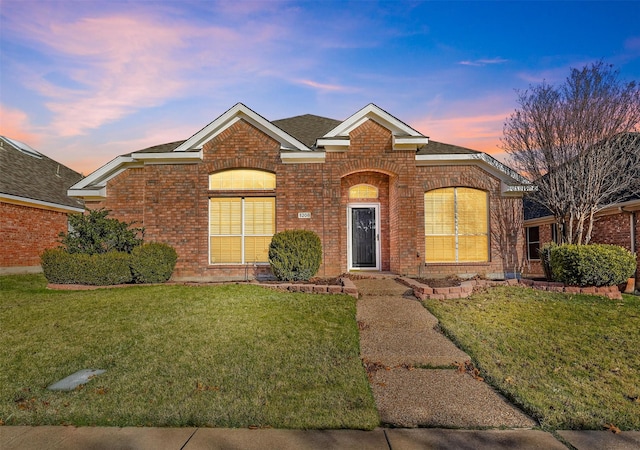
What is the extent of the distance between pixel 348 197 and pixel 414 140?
2985 millimetres

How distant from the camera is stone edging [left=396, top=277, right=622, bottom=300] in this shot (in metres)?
8.99

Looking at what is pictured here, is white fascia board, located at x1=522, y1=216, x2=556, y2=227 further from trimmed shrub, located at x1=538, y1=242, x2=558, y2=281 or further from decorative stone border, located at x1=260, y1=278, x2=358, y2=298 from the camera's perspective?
decorative stone border, located at x1=260, y1=278, x2=358, y2=298

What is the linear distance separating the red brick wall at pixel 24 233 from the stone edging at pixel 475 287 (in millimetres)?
15754

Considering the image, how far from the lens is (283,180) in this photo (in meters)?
12.3

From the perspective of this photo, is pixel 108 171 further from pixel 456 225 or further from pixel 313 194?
pixel 456 225

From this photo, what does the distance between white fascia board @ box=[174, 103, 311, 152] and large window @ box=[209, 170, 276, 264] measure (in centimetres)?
118

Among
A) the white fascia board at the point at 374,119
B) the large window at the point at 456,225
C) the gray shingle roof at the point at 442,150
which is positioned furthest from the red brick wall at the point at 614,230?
the white fascia board at the point at 374,119

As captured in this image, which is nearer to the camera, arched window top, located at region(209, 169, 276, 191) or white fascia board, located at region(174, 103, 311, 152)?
white fascia board, located at region(174, 103, 311, 152)

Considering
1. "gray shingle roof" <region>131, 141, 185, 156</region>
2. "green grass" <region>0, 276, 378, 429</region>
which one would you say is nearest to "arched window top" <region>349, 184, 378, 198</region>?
"green grass" <region>0, 276, 378, 429</region>

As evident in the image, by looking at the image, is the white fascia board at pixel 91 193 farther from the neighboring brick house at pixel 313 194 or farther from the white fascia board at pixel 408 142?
the white fascia board at pixel 408 142

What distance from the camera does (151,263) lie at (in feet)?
36.3

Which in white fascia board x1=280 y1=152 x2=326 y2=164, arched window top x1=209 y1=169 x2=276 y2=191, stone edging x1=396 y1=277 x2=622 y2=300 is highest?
white fascia board x1=280 y1=152 x2=326 y2=164

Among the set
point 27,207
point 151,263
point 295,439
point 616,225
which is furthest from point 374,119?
point 27,207

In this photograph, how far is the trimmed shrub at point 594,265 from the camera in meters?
10.2
